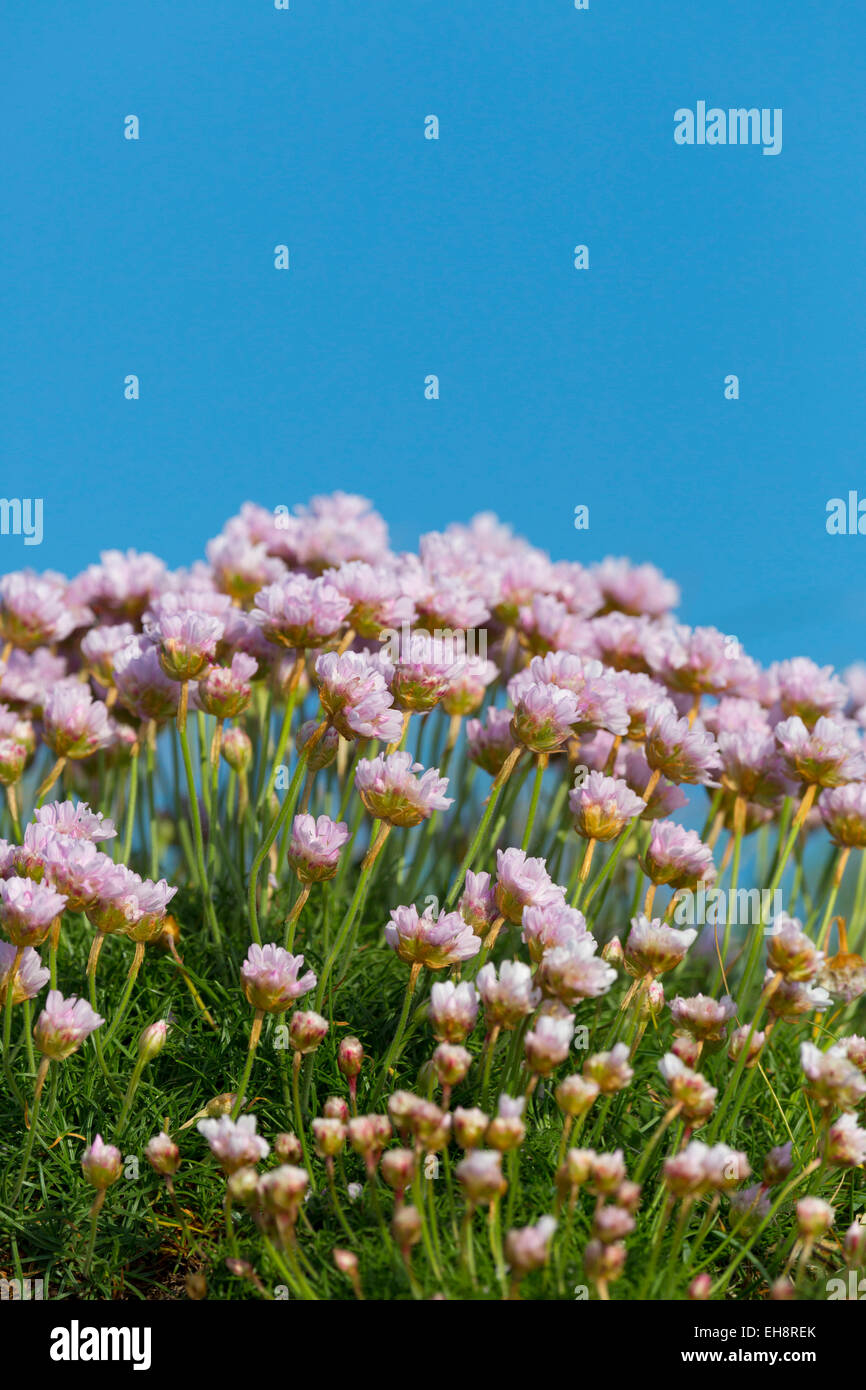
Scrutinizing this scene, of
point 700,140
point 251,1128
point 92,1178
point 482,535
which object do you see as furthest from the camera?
point 482,535

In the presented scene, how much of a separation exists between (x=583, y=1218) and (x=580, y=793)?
0.84 metres

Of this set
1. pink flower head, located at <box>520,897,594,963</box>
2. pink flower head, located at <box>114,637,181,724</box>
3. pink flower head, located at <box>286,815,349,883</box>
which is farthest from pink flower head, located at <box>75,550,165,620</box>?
pink flower head, located at <box>520,897,594,963</box>

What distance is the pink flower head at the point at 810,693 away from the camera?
11.1ft

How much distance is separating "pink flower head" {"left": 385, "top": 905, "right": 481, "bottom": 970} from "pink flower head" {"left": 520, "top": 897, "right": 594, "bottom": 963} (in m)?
0.13

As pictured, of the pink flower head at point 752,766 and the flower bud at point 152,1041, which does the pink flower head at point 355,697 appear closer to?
the flower bud at point 152,1041

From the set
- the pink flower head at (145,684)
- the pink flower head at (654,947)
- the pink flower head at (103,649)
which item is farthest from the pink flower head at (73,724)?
the pink flower head at (654,947)

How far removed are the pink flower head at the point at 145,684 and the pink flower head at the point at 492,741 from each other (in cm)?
77

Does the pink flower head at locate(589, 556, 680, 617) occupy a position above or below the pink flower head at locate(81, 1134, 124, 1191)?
above

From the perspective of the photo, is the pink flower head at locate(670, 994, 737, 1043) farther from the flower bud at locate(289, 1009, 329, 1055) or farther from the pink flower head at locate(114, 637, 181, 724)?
the pink flower head at locate(114, 637, 181, 724)

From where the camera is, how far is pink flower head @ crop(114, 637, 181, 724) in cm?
306

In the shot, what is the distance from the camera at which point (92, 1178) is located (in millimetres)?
2201

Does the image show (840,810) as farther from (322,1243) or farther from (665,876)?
(322,1243)

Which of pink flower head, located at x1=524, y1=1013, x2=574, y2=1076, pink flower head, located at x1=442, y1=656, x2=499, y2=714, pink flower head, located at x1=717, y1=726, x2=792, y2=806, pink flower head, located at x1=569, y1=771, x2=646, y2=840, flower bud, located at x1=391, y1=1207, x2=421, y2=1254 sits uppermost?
pink flower head, located at x1=442, y1=656, x2=499, y2=714
